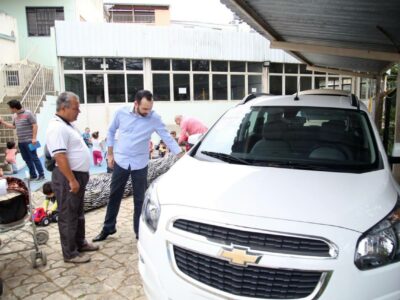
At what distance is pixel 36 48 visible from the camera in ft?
57.5

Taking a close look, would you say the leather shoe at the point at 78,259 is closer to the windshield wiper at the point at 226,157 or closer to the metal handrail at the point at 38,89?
the windshield wiper at the point at 226,157

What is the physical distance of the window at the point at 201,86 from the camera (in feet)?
61.1

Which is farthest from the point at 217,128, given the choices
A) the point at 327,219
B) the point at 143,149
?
the point at 327,219

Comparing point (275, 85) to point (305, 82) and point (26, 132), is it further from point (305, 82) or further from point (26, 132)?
point (26, 132)

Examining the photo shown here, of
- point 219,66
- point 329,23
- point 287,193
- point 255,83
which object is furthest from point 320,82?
point 287,193

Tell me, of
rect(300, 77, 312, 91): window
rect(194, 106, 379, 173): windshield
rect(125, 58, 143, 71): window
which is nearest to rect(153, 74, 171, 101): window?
rect(125, 58, 143, 71): window

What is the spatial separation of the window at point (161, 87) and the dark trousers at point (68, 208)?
46.5 ft

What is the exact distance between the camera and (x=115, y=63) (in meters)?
17.0

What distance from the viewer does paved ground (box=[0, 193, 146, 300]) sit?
11.2 ft

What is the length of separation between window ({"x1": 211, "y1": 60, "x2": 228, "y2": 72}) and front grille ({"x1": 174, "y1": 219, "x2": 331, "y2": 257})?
57.0 feet

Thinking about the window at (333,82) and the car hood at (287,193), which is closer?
the car hood at (287,193)

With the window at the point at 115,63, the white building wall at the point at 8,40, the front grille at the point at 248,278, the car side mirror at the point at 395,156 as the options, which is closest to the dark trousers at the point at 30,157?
the white building wall at the point at 8,40

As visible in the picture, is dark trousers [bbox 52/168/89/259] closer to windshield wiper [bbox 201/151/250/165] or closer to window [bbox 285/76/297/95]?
windshield wiper [bbox 201/151/250/165]

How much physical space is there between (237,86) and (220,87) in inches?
40.6
